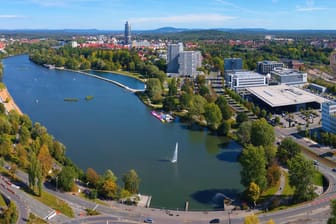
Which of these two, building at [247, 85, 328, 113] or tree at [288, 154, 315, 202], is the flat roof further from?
tree at [288, 154, 315, 202]

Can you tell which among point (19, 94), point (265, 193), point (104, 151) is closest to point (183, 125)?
point (104, 151)

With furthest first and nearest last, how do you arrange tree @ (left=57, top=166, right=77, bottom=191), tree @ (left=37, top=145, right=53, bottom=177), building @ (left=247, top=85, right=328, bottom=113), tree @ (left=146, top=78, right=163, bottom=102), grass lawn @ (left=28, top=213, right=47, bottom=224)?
tree @ (left=146, top=78, right=163, bottom=102), building @ (left=247, top=85, right=328, bottom=113), tree @ (left=37, top=145, right=53, bottom=177), tree @ (left=57, top=166, right=77, bottom=191), grass lawn @ (left=28, top=213, right=47, bottom=224)

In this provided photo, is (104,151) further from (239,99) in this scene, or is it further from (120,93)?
(120,93)

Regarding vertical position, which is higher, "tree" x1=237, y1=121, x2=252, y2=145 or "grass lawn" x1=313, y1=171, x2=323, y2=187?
"tree" x1=237, y1=121, x2=252, y2=145

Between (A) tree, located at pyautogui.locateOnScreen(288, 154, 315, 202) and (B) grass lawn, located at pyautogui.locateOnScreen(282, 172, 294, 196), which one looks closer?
(A) tree, located at pyautogui.locateOnScreen(288, 154, 315, 202)

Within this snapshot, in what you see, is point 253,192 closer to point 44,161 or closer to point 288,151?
point 288,151

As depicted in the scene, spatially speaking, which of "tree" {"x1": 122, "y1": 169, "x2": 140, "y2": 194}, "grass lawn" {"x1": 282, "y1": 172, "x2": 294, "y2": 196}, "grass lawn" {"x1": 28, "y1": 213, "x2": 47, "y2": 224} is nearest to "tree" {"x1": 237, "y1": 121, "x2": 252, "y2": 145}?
"grass lawn" {"x1": 282, "y1": 172, "x2": 294, "y2": 196}

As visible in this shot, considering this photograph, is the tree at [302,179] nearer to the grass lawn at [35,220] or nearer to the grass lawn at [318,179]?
the grass lawn at [318,179]
